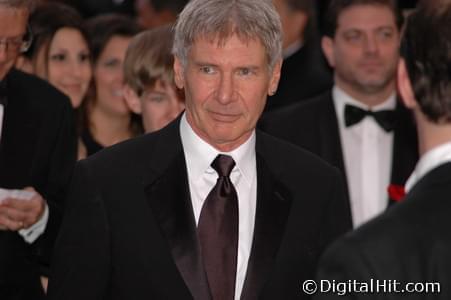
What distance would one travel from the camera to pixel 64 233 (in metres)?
3.96

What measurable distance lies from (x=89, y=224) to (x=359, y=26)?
11.5 feet

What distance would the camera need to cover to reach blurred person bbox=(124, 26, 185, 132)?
213 inches

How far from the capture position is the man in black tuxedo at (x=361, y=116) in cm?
641

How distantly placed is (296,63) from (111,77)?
154 cm

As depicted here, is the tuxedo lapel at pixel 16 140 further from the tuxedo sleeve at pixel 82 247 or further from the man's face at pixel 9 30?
the tuxedo sleeve at pixel 82 247

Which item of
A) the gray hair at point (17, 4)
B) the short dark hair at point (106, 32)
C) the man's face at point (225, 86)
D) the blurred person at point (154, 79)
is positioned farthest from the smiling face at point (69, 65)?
the man's face at point (225, 86)

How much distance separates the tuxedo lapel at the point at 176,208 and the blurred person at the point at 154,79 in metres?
1.36

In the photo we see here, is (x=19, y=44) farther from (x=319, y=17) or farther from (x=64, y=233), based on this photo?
(x=319, y=17)

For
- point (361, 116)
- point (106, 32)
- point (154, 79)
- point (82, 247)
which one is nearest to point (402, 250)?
point (82, 247)

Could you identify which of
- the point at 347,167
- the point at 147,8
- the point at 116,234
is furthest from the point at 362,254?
the point at 147,8

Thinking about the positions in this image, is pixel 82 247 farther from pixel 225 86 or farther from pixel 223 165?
pixel 225 86

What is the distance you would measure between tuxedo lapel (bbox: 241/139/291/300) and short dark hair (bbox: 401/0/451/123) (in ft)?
3.71

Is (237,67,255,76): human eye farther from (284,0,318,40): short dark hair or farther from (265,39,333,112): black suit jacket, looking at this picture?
(284,0,318,40): short dark hair

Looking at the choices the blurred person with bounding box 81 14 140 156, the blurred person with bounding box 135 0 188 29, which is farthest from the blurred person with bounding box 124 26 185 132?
the blurred person with bounding box 135 0 188 29
